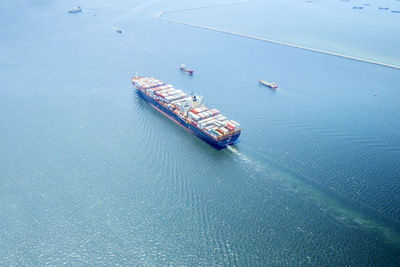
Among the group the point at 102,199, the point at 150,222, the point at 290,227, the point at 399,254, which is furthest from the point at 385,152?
the point at 102,199

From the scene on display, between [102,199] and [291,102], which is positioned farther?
[291,102]

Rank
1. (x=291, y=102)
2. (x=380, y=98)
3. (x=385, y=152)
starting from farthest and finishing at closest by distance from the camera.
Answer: (x=380, y=98), (x=291, y=102), (x=385, y=152)

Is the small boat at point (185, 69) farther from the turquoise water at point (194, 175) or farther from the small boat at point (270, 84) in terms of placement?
the small boat at point (270, 84)

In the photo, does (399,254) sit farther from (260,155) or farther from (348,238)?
(260,155)

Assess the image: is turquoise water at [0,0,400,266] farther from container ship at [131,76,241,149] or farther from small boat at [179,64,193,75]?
small boat at [179,64,193,75]

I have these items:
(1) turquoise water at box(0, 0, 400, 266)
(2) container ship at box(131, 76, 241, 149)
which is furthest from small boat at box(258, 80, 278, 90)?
(2) container ship at box(131, 76, 241, 149)

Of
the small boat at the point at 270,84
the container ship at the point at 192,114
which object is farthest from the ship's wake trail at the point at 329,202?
the small boat at the point at 270,84

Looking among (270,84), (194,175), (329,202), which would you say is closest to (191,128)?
(194,175)
